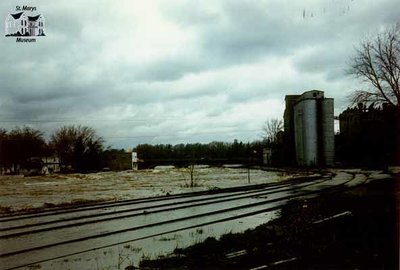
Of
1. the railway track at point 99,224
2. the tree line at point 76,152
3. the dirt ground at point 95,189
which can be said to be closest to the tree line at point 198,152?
the tree line at point 76,152

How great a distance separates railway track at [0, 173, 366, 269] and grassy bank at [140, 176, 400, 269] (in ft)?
10.3

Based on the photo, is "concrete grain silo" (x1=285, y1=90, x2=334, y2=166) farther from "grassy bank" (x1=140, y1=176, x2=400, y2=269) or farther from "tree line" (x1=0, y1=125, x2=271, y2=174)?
"grassy bank" (x1=140, y1=176, x2=400, y2=269)

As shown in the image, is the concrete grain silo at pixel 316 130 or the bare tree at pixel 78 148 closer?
the concrete grain silo at pixel 316 130

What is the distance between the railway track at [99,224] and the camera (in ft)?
39.0

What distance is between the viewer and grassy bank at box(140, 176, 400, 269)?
859cm

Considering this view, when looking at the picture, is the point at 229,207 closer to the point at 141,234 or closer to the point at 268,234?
the point at 141,234

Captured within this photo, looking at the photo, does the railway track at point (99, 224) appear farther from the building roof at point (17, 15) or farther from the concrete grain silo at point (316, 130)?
the concrete grain silo at point (316, 130)

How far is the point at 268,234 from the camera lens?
39.3 ft

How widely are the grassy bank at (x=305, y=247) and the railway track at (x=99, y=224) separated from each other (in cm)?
312

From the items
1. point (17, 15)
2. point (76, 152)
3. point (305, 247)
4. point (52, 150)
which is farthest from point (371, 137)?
point (52, 150)

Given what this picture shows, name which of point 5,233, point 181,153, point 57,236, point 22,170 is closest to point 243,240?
point 57,236

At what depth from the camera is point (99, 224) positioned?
1628 centimetres

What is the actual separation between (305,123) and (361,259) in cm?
7406

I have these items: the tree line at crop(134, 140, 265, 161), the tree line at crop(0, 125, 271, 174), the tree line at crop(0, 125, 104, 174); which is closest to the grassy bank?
the tree line at crop(0, 125, 271, 174)
